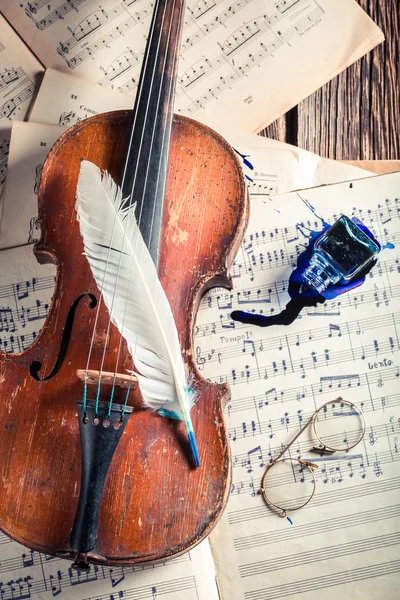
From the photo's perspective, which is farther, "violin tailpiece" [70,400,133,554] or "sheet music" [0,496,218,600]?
"sheet music" [0,496,218,600]

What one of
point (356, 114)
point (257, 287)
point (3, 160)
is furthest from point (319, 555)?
point (3, 160)

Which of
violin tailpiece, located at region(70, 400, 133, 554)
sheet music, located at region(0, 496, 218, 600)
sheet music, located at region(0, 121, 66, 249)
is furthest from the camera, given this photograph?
sheet music, located at region(0, 121, 66, 249)

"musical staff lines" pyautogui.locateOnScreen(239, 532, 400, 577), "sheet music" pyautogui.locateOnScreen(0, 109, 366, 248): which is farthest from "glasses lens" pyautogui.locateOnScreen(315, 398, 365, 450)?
"sheet music" pyautogui.locateOnScreen(0, 109, 366, 248)

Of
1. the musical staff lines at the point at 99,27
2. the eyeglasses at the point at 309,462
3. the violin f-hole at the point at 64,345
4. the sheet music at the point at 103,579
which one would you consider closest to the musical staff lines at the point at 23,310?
the violin f-hole at the point at 64,345

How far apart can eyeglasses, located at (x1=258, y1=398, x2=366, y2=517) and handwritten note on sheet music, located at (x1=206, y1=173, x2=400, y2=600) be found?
17mm

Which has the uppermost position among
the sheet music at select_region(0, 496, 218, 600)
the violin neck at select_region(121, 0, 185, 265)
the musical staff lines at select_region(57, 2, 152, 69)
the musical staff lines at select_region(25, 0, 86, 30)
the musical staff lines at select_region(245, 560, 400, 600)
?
the musical staff lines at select_region(25, 0, 86, 30)

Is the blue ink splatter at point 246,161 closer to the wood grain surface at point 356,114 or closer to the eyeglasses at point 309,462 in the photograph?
the wood grain surface at point 356,114

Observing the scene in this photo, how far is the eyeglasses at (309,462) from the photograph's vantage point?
1344 millimetres

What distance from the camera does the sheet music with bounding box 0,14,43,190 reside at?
4.91 ft

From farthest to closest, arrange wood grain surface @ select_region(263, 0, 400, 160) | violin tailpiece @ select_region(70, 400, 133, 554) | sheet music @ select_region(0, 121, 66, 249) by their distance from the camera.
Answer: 1. wood grain surface @ select_region(263, 0, 400, 160)
2. sheet music @ select_region(0, 121, 66, 249)
3. violin tailpiece @ select_region(70, 400, 133, 554)

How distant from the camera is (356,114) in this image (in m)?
1.55

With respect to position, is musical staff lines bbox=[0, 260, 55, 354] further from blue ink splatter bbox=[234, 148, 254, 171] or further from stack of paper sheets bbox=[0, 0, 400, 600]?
blue ink splatter bbox=[234, 148, 254, 171]

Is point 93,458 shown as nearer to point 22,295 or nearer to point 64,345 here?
point 64,345

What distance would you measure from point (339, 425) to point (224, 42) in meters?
1.00
